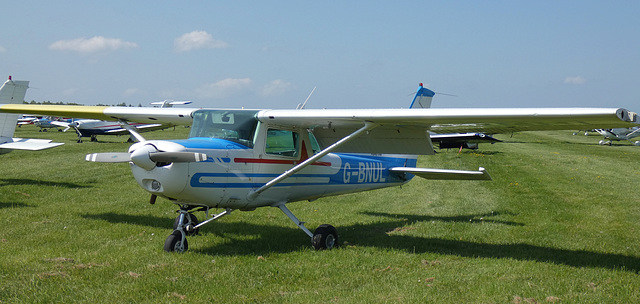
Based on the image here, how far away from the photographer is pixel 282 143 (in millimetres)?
8156

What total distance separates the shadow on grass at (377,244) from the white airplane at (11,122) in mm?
5890

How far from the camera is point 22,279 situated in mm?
5836

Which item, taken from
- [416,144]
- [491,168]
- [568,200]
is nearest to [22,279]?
[416,144]

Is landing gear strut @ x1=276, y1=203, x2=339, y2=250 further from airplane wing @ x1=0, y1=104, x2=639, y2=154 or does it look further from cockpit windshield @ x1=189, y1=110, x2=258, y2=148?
cockpit windshield @ x1=189, y1=110, x2=258, y2=148

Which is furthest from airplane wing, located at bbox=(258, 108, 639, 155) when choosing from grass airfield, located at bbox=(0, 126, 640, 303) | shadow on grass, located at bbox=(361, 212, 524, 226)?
shadow on grass, located at bbox=(361, 212, 524, 226)

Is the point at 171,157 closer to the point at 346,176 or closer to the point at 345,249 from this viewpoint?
the point at 345,249

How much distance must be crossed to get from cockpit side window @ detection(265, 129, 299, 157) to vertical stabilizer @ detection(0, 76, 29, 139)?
9368 millimetres

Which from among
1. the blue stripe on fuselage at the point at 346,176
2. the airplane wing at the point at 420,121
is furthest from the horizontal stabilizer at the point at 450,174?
the airplane wing at the point at 420,121

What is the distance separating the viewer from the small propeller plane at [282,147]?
6.59 m

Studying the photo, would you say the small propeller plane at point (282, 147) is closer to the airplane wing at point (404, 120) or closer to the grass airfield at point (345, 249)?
the airplane wing at point (404, 120)

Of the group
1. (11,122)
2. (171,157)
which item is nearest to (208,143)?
(171,157)

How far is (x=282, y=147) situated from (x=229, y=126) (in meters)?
0.90

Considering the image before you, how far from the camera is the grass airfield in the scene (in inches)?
221

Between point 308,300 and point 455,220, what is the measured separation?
18.6ft
